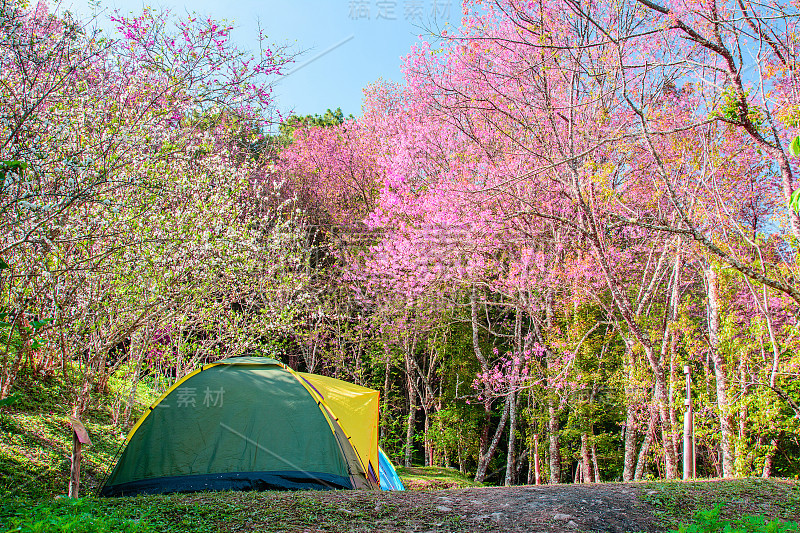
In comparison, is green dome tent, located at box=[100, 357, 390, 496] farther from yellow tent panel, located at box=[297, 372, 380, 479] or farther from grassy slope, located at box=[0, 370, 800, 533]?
grassy slope, located at box=[0, 370, 800, 533]

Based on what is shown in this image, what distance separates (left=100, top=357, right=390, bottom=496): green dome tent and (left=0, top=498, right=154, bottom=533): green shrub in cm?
187

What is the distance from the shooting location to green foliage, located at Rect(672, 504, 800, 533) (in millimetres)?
3135

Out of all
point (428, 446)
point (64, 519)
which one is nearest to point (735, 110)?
point (64, 519)

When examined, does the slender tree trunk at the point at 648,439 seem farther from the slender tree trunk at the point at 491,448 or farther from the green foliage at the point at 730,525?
the green foliage at the point at 730,525

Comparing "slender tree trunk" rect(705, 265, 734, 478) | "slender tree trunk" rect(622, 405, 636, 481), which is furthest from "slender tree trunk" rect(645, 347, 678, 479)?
"slender tree trunk" rect(622, 405, 636, 481)

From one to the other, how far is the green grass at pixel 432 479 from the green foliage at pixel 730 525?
14.0ft

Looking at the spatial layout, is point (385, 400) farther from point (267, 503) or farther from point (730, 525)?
point (730, 525)

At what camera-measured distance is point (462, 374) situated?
44.2ft

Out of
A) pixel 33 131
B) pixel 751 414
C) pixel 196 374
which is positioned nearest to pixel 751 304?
pixel 751 414

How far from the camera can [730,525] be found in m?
3.41

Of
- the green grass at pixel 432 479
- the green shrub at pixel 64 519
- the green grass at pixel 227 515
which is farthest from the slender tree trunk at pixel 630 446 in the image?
the green shrub at pixel 64 519

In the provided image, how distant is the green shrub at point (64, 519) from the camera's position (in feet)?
9.40

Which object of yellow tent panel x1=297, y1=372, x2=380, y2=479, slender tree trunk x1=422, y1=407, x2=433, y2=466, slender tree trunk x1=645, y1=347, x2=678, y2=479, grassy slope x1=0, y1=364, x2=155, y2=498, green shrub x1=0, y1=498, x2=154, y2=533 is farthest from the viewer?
slender tree trunk x1=422, y1=407, x2=433, y2=466

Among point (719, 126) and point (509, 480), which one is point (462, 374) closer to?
point (509, 480)
